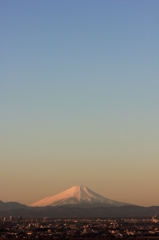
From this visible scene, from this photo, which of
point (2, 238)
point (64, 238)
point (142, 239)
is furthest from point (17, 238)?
point (142, 239)

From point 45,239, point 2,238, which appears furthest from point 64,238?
point 2,238

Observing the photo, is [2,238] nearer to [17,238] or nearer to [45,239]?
[17,238]

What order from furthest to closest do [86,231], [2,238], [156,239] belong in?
[86,231] < [2,238] < [156,239]

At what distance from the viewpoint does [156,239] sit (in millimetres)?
106188

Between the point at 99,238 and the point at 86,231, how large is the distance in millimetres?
23117

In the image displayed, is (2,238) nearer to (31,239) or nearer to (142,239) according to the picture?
(31,239)

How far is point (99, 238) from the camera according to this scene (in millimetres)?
115375

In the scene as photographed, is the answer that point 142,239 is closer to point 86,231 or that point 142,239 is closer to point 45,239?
point 45,239

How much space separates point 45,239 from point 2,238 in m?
10.1

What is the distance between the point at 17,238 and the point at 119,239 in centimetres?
2189

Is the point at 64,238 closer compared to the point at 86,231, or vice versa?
the point at 64,238

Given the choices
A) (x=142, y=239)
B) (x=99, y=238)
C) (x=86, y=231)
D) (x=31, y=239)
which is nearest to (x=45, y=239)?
(x=31, y=239)

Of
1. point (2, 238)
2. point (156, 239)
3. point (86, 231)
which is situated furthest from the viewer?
point (86, 231)

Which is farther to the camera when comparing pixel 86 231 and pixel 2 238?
pixel 86 231
